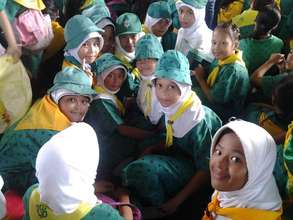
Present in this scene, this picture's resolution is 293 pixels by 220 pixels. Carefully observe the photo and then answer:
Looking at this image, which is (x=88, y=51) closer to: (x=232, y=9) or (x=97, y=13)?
(x=97, y=13)

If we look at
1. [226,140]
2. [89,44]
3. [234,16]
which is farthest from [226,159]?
[234,16]

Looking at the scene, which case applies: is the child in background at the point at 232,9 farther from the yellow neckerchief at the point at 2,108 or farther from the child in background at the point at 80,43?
the yellow neckerchief at the point at 2,108

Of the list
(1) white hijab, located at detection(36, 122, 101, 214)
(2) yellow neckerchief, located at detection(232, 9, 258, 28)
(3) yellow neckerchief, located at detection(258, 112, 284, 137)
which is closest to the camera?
(1) white hijab, located at detection(36, 122, 101, 214)

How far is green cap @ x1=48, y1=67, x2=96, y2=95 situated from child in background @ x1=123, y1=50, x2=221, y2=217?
36 centimetres

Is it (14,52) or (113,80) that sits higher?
(14,52)

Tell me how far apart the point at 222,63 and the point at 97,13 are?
0.95 m

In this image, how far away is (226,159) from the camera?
5.58ft

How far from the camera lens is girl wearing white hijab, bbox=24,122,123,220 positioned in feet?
5.19

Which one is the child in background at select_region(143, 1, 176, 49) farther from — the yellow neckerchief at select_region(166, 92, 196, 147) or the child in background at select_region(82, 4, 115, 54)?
the yellow neckerchief at select_region(166, 92, 196, 147)

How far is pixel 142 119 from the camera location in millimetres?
2828

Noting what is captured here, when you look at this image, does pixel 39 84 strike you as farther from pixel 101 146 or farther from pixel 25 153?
pixel 25 153

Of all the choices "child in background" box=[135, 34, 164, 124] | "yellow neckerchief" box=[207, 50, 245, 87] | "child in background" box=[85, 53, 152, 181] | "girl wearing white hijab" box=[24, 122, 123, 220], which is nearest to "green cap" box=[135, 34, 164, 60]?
"child in background" box=[135, 34, 164, 124]

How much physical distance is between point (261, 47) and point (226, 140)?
5.21ft

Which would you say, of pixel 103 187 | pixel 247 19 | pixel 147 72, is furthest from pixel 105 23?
pixel 103 187
